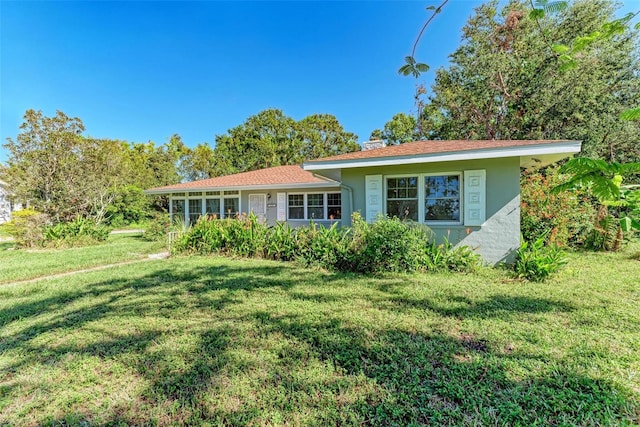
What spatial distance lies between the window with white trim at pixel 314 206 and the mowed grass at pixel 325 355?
7.53 m

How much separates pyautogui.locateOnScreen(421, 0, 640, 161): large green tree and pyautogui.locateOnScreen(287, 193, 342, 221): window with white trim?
1021 centimetres

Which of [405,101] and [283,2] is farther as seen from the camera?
[405,101]

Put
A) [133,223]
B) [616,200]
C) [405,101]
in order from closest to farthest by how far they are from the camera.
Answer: [616,200] < [405,101] < [133,223]

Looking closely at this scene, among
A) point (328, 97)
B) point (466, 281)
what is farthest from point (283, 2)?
point (328, 97)

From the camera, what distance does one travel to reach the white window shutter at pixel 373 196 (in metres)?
7.64

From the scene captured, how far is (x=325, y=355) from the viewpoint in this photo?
2949 mm

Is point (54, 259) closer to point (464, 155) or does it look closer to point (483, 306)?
point (483, 306)

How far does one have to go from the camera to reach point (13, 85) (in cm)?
1180

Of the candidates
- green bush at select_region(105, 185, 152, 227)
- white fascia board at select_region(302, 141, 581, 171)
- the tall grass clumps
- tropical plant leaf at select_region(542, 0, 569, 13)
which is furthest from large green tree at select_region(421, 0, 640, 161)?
green bush at select_region(105, 185, 152, 227)

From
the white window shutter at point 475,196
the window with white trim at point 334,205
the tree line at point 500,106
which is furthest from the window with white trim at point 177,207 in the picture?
the white window shutter at point 475,196

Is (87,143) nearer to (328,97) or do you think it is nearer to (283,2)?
(283,2)

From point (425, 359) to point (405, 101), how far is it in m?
19.3

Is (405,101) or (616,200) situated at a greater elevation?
(405,101)

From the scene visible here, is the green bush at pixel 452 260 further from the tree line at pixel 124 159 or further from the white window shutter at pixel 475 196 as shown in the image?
the tree line at pixel 124 159
